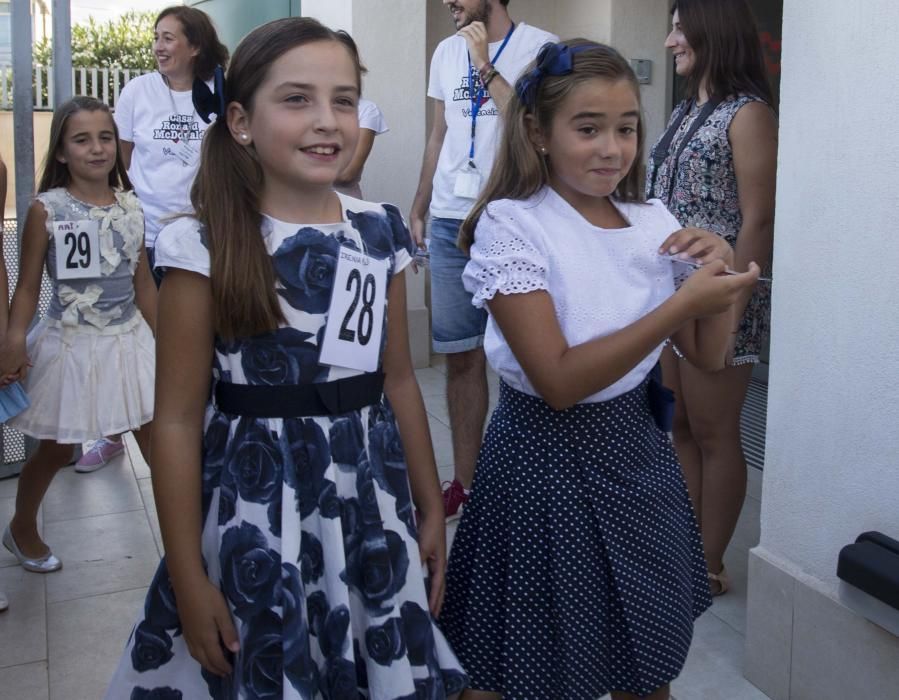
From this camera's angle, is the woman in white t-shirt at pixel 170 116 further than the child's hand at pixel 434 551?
Yes

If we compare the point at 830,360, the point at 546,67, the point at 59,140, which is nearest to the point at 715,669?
the point at 830,360

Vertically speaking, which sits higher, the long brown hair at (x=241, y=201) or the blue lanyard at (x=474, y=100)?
the blue lanyard at (x=474, y=100)

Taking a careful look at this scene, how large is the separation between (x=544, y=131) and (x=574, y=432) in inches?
23.1

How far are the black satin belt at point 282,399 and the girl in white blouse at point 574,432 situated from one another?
35cm

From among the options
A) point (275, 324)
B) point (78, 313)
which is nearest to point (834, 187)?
point (275, 324)

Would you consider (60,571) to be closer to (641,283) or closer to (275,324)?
(275,324)

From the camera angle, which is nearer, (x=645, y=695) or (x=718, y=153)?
(x=645, y=695)

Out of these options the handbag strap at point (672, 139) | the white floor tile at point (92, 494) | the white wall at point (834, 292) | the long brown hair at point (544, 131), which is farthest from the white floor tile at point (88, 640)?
the handbag strap at point (672, 139)

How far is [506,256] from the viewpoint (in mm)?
1913

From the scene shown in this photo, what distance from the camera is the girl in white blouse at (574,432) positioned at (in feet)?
6.30

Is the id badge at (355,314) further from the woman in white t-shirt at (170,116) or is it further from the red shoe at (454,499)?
the woman in white t-shirt at (170,116)

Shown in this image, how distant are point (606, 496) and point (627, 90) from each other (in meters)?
0.77

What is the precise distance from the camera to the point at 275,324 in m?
1.79

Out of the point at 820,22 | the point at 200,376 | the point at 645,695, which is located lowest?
the point at 645,695
